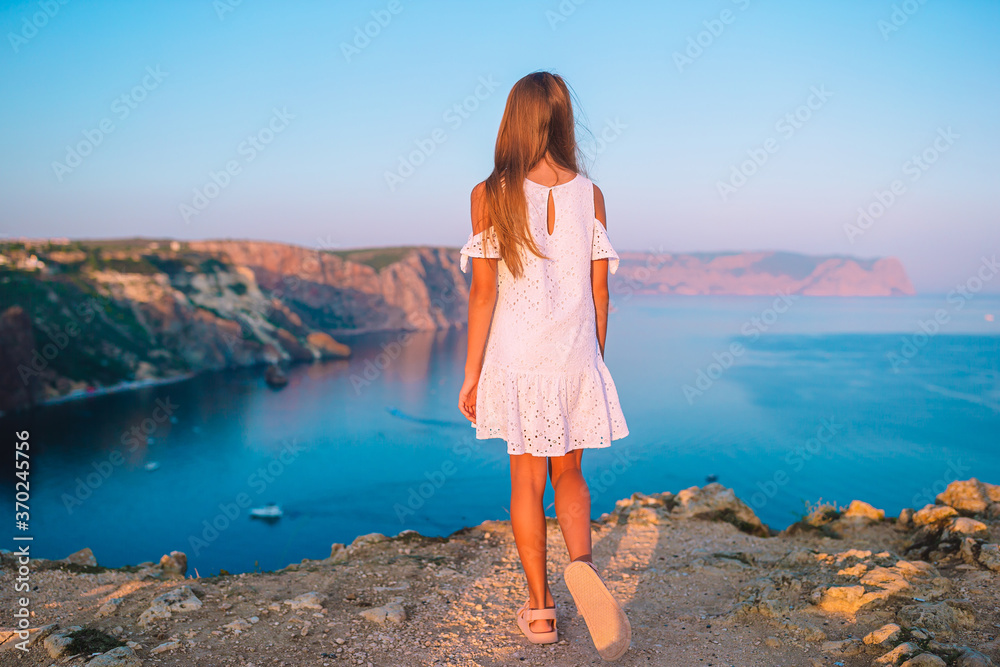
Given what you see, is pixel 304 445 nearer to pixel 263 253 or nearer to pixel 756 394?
pixel 756 394

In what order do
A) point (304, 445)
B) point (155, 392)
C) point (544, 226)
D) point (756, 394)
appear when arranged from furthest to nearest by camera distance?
point (155, 392), point (756, 394), point (304, 445), point (544, 226)

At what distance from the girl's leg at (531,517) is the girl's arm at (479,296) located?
0.37 metres

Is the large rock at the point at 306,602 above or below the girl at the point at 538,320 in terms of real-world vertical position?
below

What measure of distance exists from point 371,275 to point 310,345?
30.1 metres

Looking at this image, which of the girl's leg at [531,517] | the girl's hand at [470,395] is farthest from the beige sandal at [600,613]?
the girl's hand at [470,395]

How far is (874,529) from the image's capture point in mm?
4918

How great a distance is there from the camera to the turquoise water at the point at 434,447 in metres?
29.2

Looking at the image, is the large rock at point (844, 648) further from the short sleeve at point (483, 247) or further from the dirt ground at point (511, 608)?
the short sleeve at point (483, 247)

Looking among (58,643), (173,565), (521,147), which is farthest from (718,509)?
(58,643)

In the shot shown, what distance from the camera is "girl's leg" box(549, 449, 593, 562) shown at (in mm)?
2473

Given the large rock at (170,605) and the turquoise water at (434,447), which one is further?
the turquoise water at (434,447)

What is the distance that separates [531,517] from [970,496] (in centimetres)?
414

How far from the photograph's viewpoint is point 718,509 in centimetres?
527

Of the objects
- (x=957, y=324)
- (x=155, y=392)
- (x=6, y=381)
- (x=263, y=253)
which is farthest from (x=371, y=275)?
(x=957, y=324)
